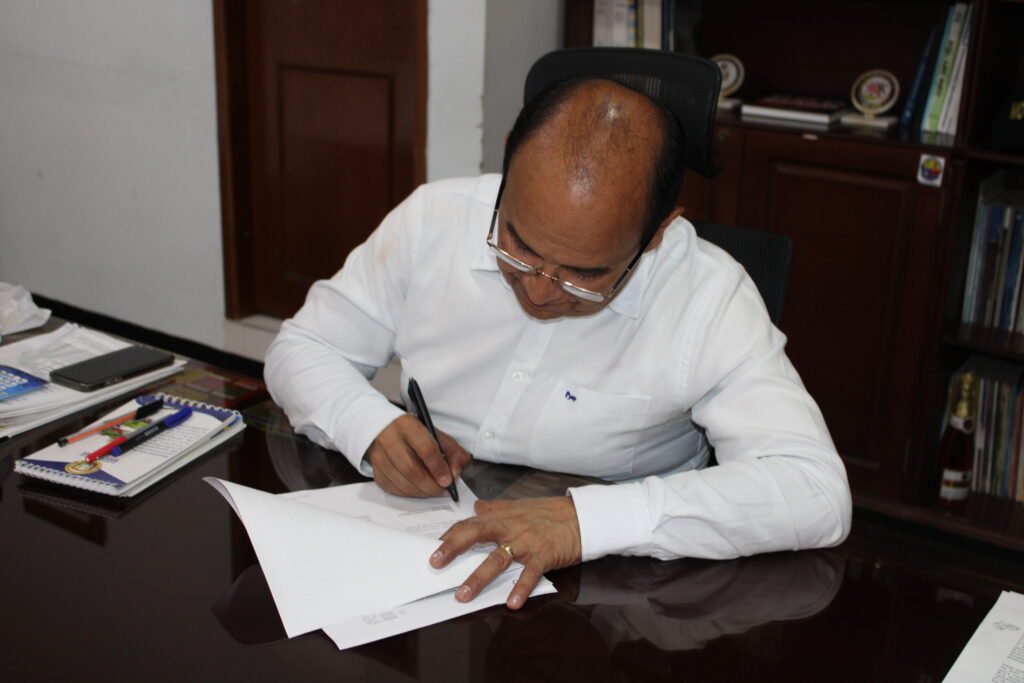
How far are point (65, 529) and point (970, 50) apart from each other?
2.28 meters

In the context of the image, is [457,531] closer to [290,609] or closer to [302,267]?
[290,609]

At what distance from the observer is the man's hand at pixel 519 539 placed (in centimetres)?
117

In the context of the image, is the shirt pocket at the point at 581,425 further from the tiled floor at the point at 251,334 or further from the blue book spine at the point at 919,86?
the tiled floor at the point at 251,334

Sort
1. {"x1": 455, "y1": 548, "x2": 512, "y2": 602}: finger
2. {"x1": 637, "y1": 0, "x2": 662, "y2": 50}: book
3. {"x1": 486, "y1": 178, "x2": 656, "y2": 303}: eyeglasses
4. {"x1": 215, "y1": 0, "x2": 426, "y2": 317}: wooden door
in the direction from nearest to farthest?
{"x1": 455, "y1": 548, "x2": 512, "y2": 602}: finger, {"x1": 486, "y1": 178, "x2": 656, "y2": 303}: eyeglasses, {"x1": 637, "y1": 0, "x2": 662, "y2": 50}: book, {"x1": 215, "y1": 0, "x2": 426, "y2": 317}: wooden door

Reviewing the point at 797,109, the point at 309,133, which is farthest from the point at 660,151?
the point at 309,133

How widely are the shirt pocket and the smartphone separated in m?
0.66

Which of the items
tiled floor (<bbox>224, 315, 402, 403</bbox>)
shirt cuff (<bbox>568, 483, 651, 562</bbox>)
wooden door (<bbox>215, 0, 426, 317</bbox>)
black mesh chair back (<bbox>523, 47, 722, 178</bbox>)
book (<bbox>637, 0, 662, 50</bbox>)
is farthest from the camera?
tiled floor (<bbox>224, 315, 402, 403</bbox>)

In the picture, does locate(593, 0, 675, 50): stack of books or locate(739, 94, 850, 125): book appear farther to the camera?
locate(593, 0, 675, 50): stack of books

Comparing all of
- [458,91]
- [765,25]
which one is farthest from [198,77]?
[765,25]

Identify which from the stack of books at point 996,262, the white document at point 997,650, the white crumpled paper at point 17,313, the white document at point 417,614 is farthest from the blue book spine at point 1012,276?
the white crumpled paper at point 17,313

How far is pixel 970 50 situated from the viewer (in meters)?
2.52

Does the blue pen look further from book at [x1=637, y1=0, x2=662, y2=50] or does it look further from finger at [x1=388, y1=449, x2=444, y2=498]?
book at [x1=637, y1=0, x2=662, y2=50]

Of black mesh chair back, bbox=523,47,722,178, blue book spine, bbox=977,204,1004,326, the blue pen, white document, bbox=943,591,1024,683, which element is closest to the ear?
black mesh chair back, bbox=523,47,722,178

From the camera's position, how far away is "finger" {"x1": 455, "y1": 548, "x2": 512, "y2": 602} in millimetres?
1158
